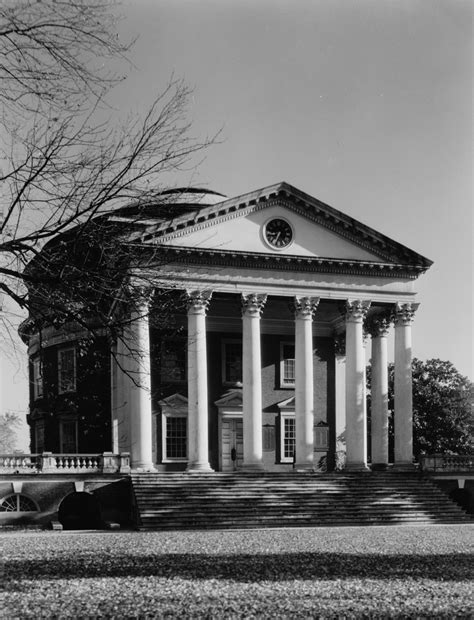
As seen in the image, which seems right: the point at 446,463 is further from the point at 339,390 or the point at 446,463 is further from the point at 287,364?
the point at 287,364

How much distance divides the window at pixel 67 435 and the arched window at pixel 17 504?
950 centimetres

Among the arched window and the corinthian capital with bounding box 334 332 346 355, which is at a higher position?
the corinthian capital with bounding box 334 332 346 355

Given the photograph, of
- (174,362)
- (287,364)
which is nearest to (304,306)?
(287,364)

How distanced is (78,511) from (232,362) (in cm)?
1133

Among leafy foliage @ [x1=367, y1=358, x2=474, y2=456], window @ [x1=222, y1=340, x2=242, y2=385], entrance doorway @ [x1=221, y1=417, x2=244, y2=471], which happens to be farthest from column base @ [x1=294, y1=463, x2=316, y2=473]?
leafy foliage @ [x1=367, y1=358, x2=474, y2=456]

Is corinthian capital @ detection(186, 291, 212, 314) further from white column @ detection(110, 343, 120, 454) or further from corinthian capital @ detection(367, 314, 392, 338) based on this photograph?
corinthian capital @ detection(367, 314, 392, 338)

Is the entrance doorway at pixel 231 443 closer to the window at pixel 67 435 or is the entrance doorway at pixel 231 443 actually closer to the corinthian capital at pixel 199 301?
the window at pixel 67 435

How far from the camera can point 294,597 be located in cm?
1443

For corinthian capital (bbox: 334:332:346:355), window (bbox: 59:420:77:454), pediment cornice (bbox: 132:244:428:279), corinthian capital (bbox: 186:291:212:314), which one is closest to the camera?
corinthian capital (bbox: 186:291:212:314)

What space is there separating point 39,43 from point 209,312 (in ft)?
114

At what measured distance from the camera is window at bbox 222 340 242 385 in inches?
1802

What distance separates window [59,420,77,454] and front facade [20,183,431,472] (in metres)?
0.10

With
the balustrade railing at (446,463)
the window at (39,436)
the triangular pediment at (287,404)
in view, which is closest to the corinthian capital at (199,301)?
the triangular pediment at (287,404)

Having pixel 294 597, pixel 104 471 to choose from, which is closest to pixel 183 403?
pixel 104 471
